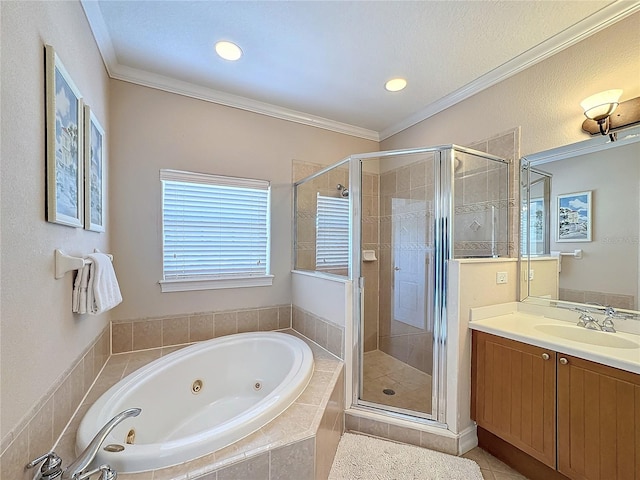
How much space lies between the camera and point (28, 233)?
0.92m

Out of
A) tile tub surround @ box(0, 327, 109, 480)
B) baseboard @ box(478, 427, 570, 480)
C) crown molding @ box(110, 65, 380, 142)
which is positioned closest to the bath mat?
baseboard @ box(478, 427, 570, 480)

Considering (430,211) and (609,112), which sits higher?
(609,112)

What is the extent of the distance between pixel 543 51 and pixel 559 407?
84.7 inches

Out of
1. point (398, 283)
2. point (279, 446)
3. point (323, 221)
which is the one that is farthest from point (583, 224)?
point (279, 446)

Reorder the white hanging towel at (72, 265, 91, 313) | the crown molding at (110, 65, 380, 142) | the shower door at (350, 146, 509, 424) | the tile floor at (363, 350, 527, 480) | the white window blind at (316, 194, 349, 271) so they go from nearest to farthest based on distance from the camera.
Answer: the white hanging towel at (72, 265, 91, 313)
the tile floor at (363, 350, 527, 480)
the shower door at (350, 146, 509, 424)
the crown molding at (110, 65, 380, 142)
the white window blind at (316, 194, 349, 271)

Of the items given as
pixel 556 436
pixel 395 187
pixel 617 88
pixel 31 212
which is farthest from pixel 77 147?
pixel 617 88

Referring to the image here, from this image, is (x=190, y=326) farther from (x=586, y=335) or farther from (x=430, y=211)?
(x=586, y=335)

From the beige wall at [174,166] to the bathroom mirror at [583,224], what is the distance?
1991 mm

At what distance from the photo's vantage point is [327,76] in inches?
83.8

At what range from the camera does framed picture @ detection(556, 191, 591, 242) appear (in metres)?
1.68

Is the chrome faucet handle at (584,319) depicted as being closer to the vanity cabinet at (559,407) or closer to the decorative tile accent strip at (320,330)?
the vanity cabinet at (559,407)

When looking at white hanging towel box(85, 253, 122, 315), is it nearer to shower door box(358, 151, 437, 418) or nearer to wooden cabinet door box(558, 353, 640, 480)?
shower door box(358, 151, 437, 418)

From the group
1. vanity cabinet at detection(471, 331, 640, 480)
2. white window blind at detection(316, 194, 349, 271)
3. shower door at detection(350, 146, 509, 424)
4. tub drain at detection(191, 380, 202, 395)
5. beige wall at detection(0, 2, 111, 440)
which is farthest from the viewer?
white window blind at detection(316, 194, 349, 271)

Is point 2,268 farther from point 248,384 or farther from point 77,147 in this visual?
point 248,384
